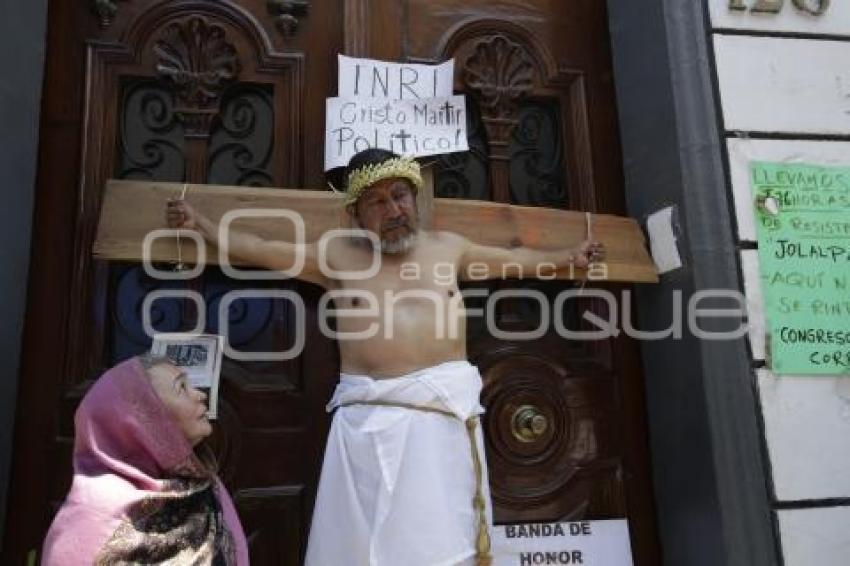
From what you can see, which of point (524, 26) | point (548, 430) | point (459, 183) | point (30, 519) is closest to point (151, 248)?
point (30, 519)

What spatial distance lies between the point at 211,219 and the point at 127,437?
0.81 meters

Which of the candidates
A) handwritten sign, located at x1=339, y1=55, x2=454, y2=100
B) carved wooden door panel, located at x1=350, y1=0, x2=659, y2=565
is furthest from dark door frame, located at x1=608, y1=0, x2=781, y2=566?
handwritten sign, located at x1=339, y1=55, x2=454, y2=100

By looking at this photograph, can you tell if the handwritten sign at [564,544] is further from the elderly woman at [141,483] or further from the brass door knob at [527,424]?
the elderly woman at [141,483]

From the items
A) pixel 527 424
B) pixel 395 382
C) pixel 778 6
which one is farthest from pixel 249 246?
pixel 778 6

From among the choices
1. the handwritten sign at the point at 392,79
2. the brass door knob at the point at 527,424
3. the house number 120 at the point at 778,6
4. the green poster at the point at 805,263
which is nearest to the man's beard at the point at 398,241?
the handwritten sign at the point at 392,79

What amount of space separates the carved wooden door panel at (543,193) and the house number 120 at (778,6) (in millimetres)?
470

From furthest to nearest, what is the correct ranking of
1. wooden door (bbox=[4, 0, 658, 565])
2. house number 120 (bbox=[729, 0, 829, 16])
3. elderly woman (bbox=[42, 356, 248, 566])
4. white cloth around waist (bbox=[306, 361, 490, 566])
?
house number 120 (bbox=[729, 0, 829, 16])
wooden door (bbox=[4, 0, 658, 565])
white cloth around waist (bbox=[306, 361, 490, 566])
elderly woman (bbox=[42, 356, 248, 566])

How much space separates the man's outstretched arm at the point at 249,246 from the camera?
2.06 meters

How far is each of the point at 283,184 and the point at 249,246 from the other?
337mm

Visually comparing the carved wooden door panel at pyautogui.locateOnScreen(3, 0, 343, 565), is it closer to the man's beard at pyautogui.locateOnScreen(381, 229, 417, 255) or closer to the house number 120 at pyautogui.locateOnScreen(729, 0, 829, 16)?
the man's beard at pyautogui.locateOnScreen(381, 229, 417, 255)

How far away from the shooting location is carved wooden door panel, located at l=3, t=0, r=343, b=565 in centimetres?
214

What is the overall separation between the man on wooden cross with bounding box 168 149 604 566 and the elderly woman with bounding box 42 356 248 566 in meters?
0.33

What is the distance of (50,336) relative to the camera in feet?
7.11

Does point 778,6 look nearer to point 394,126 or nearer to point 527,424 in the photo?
point 394,126
